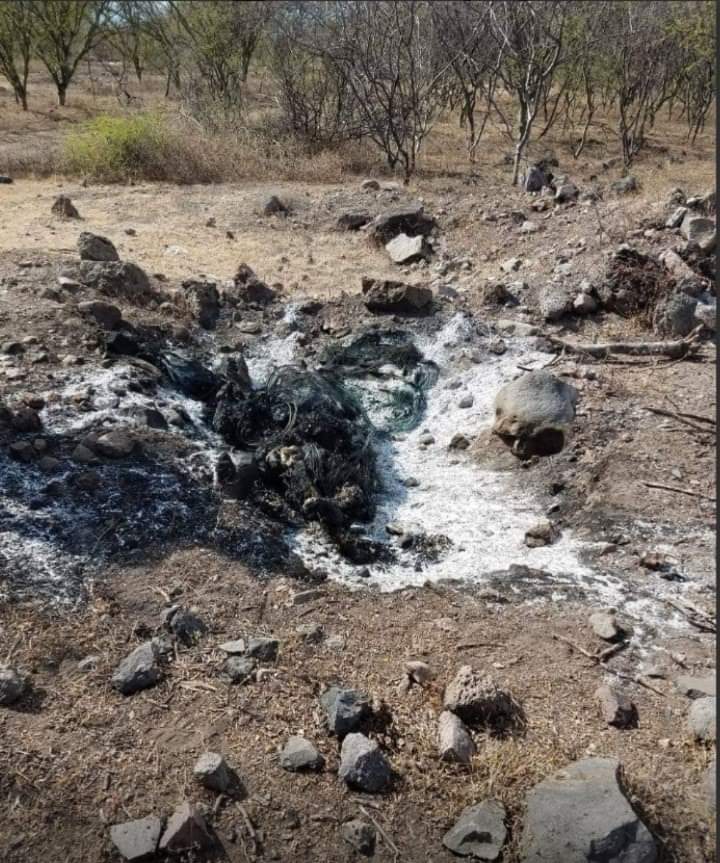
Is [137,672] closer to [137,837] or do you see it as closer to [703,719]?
[137,837]

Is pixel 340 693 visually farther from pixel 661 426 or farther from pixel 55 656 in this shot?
pixel 661 426

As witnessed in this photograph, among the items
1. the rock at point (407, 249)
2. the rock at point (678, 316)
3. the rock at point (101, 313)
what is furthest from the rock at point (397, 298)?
the rock at point (101, 313)

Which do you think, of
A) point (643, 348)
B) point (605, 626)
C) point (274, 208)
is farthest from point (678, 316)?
point (274, 208)

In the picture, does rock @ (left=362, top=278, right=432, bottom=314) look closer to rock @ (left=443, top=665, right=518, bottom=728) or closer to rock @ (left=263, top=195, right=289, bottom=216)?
rock @ (left=263, top=195, right=289, bottom=216)

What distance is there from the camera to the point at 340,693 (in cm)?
270

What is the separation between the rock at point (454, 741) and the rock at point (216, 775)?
0.67m

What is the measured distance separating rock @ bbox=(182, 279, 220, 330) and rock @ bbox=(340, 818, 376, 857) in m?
4.55

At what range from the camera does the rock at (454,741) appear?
2549mm

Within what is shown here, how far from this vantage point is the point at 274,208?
9.48 m

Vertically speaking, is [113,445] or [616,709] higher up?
[113,445]

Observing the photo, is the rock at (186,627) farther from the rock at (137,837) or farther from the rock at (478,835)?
the rock at (478,835)

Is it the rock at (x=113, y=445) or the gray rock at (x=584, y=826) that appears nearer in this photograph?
the gray rock at (x=584, y=826)

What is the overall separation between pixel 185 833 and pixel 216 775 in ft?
0.71

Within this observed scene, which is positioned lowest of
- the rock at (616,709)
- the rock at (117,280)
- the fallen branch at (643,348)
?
the rock at (616,709)
